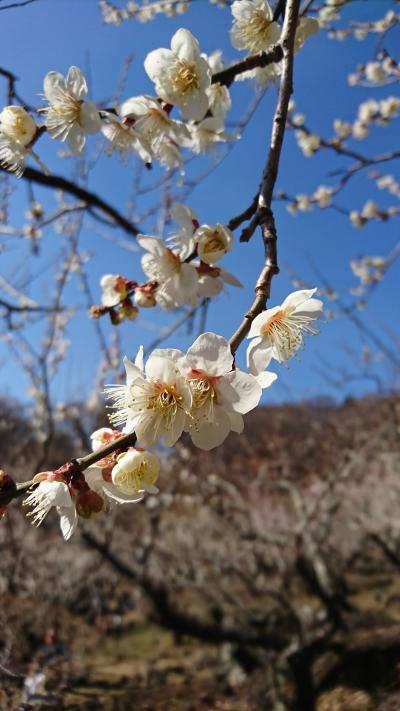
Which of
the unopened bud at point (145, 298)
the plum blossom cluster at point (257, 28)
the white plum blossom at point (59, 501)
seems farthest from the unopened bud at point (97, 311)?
the plum blossom cluster at point (257, 28)

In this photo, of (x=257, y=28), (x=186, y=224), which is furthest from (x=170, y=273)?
(x=257, y=28)

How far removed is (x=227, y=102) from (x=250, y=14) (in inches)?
9.0

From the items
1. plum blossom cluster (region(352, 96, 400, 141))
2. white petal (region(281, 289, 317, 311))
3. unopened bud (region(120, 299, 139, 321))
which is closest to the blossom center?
unopened bud (region(120, 299, 139, 321))

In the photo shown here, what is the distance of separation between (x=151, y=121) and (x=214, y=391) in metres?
0.79

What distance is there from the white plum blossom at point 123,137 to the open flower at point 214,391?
0.73m

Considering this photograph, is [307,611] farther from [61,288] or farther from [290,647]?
[61,288]

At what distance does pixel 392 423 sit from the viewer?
6.94 m

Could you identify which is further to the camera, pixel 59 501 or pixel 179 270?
pixel 179 270

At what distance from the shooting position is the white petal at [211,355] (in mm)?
660

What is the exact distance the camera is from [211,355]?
2.22 ft

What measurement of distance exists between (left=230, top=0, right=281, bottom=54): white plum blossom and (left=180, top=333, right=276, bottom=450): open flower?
1.08 meters

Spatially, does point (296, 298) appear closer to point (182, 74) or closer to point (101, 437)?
point (101, 437)

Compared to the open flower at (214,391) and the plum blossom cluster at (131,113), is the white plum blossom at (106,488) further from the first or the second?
the plum blossom cluster at (131,113)

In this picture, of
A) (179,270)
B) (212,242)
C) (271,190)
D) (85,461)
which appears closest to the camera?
(85,461)
